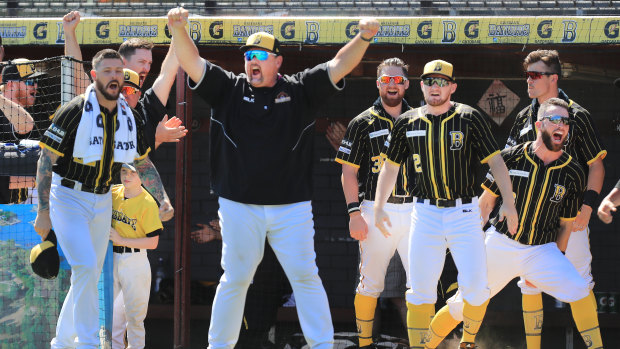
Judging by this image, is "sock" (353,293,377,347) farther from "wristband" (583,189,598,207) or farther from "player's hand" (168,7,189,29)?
"player's hand" (168,7,189,29)

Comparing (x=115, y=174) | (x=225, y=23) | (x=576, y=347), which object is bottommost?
(x=576, y=347)

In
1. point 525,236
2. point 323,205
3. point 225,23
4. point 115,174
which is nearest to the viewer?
point 115,174

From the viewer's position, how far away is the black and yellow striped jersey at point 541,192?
19.9ft

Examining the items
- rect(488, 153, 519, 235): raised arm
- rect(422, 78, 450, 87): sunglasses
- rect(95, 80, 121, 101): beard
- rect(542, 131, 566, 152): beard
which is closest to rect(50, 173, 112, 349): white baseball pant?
rect(95, 80, 121, 101): beard

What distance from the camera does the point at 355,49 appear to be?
502 centimetres

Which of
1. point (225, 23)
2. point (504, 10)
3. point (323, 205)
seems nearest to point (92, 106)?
point (225, 23)

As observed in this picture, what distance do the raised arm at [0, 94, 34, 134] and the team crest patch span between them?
Answer: 2237mm

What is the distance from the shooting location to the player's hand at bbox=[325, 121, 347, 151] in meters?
8.48

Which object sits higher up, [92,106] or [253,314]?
[92,106]

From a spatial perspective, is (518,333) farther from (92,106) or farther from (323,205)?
(92,106)

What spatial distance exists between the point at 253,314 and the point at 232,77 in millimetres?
2595

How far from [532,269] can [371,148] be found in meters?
1.56

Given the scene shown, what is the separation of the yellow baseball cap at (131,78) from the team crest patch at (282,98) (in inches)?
58.8

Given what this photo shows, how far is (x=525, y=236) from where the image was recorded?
6.07 meters
